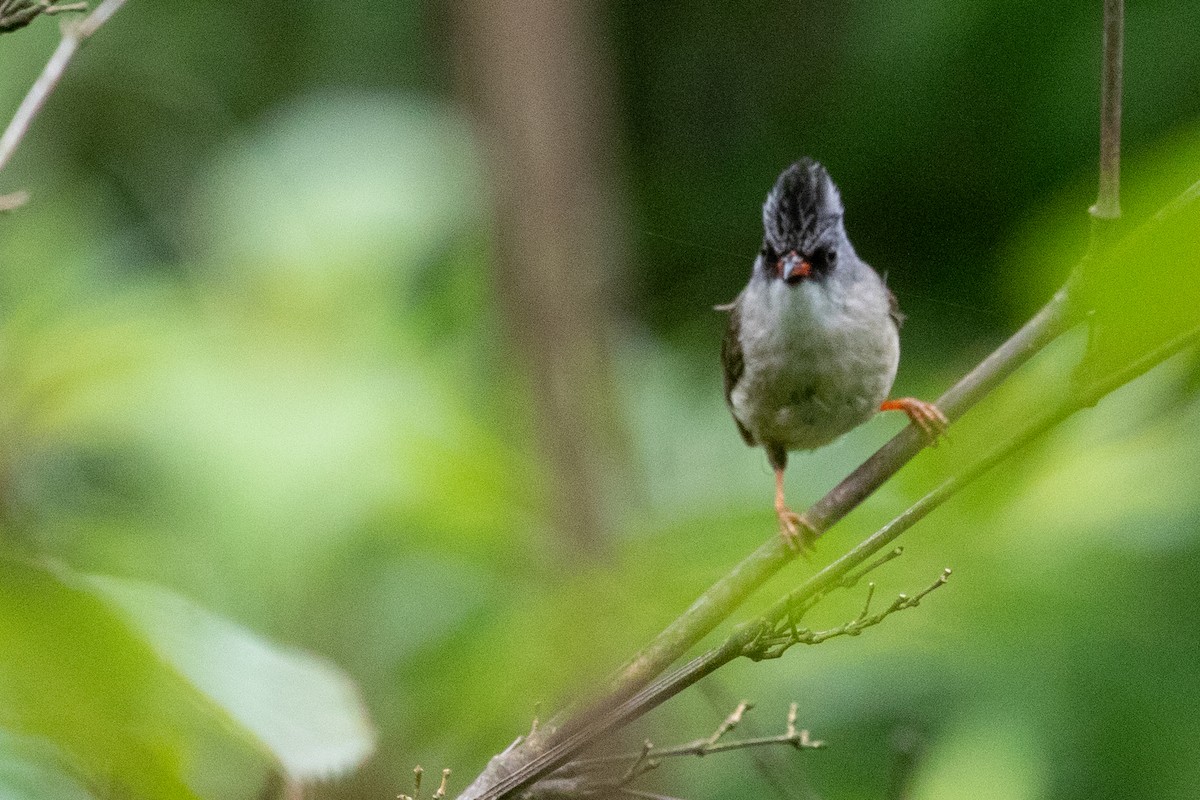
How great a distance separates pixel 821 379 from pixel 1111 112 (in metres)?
1.31

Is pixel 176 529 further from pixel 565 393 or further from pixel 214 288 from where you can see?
pixel 565 393

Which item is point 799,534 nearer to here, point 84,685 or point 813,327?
point 84,685

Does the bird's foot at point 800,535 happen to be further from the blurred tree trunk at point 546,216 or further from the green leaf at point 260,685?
the green leaf at point 260,685

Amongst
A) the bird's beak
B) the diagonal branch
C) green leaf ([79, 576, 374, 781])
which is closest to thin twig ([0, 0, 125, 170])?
green leaf ([79, 576, 374, 781])

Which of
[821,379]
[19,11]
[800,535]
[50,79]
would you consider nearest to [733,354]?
[821,379]

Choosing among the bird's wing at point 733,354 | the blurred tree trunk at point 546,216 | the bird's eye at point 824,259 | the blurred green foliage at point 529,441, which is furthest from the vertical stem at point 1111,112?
the bird's wing at point 733,354

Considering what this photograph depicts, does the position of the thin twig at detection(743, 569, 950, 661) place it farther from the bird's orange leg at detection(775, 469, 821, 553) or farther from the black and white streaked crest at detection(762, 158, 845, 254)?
the black and white streaked crest at detection(762, 158, 845, 254)

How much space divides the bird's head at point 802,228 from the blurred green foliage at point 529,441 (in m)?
0.34

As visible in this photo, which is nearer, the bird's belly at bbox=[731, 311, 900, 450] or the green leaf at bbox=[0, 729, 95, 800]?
the green leaf at bbox=[0, 729, 95, 800]

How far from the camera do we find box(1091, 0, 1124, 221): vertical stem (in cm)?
149

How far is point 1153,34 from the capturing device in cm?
409

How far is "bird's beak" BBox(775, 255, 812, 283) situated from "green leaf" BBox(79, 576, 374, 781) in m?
1.51

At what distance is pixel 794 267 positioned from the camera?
9.11 ft

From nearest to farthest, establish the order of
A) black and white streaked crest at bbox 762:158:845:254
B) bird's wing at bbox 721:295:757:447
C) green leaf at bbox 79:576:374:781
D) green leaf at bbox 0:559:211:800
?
green leaf at bbox 0:559:211:800 → green leaf at bbox 79:576:374:781 → black and white streaked crest at bbox 762:158:845:254 → bird's wing at bbox 721:295:757:447
